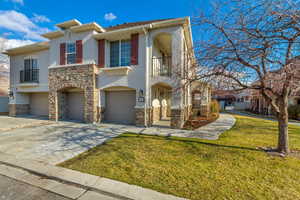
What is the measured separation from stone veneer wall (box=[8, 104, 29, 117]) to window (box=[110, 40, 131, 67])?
10.3m

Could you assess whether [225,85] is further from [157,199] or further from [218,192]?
[157,199]

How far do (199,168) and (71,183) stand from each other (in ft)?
9.96

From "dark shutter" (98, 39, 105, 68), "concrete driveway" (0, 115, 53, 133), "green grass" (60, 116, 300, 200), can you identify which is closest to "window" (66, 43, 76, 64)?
"dark shutter" (98, 39, 105, 68)

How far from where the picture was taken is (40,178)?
311cm

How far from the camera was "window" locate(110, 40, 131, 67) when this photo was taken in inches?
354

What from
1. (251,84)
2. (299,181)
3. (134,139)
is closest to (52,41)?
(134,139)

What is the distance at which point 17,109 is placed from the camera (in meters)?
12.3

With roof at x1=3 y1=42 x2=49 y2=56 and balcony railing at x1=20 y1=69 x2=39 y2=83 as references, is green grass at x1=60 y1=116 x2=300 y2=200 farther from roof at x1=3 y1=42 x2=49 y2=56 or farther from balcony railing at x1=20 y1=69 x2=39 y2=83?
balcony railing at x1=20 y1=69 x2=39 y2=83

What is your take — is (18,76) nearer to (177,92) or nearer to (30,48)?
(30,48)

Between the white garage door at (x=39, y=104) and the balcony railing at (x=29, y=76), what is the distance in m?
1.42

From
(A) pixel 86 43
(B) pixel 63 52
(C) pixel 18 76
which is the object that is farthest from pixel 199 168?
(C) pixel 18 76

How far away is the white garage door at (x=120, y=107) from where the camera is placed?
→ 9.39m

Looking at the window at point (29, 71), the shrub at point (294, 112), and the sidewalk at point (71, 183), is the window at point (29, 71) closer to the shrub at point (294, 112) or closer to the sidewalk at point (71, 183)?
the sidewalk at point (71, 183)

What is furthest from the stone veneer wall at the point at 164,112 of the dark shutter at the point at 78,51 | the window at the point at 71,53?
the window at the point at 71,53
